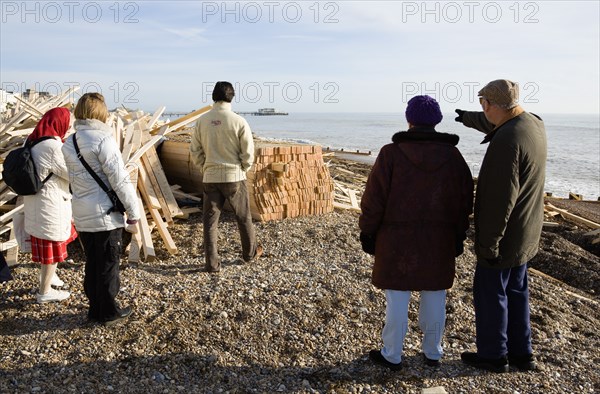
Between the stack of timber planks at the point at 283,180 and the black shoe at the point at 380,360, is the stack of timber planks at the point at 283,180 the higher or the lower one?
the higher one

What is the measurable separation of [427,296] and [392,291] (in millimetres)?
292

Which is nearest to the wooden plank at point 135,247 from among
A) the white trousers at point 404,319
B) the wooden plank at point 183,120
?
the wooden plank at point 183,120

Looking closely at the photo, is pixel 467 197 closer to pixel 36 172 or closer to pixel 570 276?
pixel 36 172

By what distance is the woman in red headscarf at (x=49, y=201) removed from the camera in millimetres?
4504

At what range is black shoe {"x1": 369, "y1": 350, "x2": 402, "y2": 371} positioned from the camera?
3.92 metres

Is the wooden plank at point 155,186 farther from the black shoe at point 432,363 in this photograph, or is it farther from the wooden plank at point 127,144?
the black shoe at point 432,363

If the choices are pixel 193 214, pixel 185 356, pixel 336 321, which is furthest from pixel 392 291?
pixel 193 214

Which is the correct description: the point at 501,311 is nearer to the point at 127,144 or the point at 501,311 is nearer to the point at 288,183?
the point at 288,183

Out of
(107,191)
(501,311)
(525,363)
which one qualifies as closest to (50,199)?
(107,191)

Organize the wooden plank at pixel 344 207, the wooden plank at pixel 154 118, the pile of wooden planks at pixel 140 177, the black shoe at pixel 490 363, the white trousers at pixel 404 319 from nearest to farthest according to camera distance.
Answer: the white trousers at pixel 404 319, the black shoe at pixel 490 363, the pile of wooden planks at pixel 140 177, the wooden plank at pixel 154 118, the wooden plank at pixel 344 207

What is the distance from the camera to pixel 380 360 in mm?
4008

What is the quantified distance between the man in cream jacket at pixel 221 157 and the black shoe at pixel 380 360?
2517 mm

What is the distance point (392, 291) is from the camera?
3740mm

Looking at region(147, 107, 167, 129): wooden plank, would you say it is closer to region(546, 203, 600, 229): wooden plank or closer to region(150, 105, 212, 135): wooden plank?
region(150, 105, 212, 135): wooden plank
